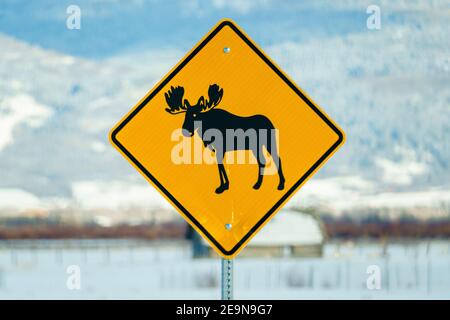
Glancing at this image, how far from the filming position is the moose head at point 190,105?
3625 mm

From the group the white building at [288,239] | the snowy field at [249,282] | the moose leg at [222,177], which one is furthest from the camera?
the white building at [288,239]

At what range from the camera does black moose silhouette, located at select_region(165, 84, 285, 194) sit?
3.58 meters

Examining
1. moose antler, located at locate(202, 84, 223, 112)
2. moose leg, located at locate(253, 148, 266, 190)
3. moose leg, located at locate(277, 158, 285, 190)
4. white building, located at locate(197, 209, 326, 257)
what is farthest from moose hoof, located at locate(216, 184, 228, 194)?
white building, located at locate(197, 209, 326, 257)

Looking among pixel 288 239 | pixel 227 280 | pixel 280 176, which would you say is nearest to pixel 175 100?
pixel 280 176

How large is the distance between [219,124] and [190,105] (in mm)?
208

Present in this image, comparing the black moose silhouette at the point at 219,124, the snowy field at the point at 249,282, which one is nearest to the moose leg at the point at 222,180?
the black moose silhouette at the point at 219,124

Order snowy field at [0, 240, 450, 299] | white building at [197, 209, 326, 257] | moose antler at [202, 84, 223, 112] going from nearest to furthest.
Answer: moose antler at [202, 84, 223, 112]
snowy field at [0, 240, 450, 299]
white building at [197, 209, 326, 257]

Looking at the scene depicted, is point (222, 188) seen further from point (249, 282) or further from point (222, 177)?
point (249, 282)

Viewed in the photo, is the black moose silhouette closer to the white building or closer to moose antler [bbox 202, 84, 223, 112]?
moose antler [bbox 202, 84, 223, 112]

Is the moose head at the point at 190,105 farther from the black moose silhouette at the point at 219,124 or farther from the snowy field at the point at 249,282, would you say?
the snowy field at the point at 249,282

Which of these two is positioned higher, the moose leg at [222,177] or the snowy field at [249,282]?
the moose leg at [222,177]

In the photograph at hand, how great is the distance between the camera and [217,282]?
27375 millimetres
